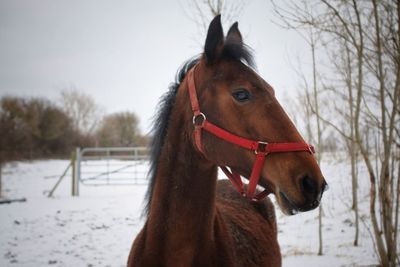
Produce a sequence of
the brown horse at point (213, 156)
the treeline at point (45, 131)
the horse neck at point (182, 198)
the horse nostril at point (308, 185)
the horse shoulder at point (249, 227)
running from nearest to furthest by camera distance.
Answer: the horse nostril at point (308, 185) < the brown horse at point (213, 156) < the horse neck at point (182, 198) < the horse shoulder at point (249, 227) < the treeline at point (45, 131)

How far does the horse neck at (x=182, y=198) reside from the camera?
6.39 feet

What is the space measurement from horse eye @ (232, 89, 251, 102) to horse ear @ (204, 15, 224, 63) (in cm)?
33

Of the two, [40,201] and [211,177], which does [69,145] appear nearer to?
[40,201]

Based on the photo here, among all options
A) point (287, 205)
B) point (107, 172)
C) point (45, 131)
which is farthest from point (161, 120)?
point (45, 131)

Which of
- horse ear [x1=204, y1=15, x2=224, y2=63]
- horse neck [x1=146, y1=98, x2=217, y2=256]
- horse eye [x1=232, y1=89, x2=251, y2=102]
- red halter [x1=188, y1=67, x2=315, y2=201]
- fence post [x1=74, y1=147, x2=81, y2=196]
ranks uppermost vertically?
horse ear [x1=204, y1=15, x2=224, y2=63]

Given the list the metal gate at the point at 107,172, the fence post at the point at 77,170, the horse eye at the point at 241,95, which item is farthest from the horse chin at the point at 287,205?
the fence post at the point at 77,170

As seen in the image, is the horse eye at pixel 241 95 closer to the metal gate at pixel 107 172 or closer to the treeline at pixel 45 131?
the metal gate at pixel 107 172

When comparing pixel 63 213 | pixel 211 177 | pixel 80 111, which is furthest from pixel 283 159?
pixel 80 111

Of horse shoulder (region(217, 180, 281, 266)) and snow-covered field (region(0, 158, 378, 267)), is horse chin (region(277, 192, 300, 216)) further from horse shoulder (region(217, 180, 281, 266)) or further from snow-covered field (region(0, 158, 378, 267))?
snow-covered field (region(0, 158, 378, 267))

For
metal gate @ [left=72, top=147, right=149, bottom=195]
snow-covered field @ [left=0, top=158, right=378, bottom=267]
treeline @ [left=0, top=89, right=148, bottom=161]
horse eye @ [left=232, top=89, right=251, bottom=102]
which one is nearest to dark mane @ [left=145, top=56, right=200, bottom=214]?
horse eye @ [left=232, top=89, right=251, bottom=102]

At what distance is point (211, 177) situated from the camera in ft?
6.76

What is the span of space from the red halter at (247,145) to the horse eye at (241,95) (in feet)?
0.75

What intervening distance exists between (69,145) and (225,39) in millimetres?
34866

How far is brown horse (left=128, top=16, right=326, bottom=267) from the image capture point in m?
1.52
